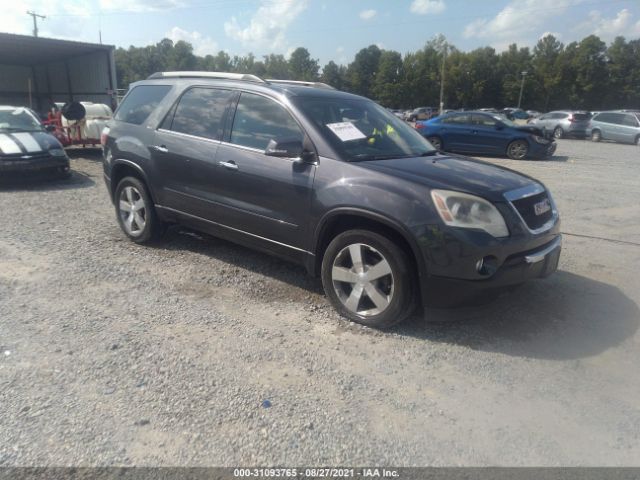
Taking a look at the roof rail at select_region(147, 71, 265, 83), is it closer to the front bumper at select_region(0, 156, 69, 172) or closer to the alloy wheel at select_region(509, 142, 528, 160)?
the front bumper at select_region(0, 156, 69, 172)

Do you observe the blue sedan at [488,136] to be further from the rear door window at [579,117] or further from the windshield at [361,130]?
the rear door window at [579,117]

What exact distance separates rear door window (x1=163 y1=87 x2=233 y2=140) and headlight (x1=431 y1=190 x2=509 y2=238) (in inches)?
88.4

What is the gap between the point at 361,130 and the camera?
4301mm

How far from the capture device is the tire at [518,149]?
1520cm

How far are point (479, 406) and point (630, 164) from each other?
15026 millimetres

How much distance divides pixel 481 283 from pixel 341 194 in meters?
1.19

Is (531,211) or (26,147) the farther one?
(26,147)

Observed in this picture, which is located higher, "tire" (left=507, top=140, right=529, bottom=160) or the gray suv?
the gray suv

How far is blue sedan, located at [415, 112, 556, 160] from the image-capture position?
15.2m

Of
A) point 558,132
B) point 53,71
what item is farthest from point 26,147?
point 558,132

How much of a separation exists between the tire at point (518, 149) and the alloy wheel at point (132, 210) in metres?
13.1

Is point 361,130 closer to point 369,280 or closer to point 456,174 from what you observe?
point 456,174

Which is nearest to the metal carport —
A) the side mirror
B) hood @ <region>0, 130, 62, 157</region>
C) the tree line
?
hood @ <region>0, 130, 62, 157</region>

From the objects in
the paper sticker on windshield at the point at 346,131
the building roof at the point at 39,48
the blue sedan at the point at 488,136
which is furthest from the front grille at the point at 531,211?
the building roof at the point at 39,48
